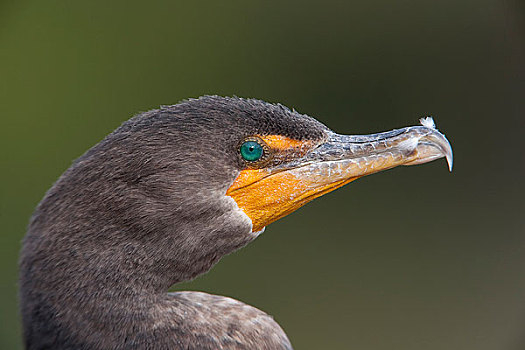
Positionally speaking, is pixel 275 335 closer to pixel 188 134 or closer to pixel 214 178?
pixel 214 178

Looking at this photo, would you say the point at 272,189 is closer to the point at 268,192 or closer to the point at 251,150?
the point at 268,192

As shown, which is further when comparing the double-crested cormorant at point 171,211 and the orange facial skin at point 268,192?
the orange facial skin at point 268,192

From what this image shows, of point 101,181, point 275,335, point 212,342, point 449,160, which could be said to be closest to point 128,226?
point 101,181

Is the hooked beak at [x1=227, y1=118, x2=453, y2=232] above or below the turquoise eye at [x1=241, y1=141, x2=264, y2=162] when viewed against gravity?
below

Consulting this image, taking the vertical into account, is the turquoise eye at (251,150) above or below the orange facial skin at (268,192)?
above

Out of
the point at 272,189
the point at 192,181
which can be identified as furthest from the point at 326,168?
the point at 192,181

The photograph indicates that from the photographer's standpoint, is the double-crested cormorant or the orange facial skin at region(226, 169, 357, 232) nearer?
the double-crested cormorant

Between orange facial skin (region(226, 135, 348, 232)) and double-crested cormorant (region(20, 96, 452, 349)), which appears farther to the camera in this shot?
orange facial skin (region(226, 135, 348, 232))
